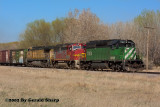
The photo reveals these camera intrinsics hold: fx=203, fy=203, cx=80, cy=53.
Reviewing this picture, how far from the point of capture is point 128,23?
40.1 m

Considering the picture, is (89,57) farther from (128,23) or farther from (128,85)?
(128,23)

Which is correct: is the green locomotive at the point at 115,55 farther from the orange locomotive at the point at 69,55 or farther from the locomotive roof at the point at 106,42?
the orange locomotive at the point at 69,55

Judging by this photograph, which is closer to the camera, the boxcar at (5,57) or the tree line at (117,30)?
the tree line at (117,30)

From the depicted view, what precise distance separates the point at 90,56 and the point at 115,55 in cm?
347

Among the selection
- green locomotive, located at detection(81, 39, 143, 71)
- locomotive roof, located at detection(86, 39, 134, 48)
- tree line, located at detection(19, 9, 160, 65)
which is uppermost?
tree line, located at detection(19, 9, 160, 65)

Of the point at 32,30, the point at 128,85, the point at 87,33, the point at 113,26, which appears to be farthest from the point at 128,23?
the point at 128,85

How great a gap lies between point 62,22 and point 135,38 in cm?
2445

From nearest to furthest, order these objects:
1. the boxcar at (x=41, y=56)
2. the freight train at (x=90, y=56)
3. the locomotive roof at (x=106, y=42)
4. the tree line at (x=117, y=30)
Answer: the freight train at (x=90, y=56) → the locomotive roof at (x=106, y=42) → the boxcar at (x=41, y=56) → the tree line at (x=117, y=30)

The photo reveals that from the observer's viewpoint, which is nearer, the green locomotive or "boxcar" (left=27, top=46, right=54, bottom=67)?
the green locomotive

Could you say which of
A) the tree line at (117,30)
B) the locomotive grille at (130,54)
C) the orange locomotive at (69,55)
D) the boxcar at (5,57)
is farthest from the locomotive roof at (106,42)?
the boxcar at (5,57)

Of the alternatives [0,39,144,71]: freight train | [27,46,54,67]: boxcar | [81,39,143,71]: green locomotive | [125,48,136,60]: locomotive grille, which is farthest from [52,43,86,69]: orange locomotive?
[125,48,136,60]: locomotive grille

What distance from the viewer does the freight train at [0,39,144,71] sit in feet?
63.4

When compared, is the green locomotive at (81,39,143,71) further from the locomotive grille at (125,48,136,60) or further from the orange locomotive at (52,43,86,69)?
the orange locomotive at (52,43,86,69)

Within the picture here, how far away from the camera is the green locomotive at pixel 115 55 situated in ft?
62.7
